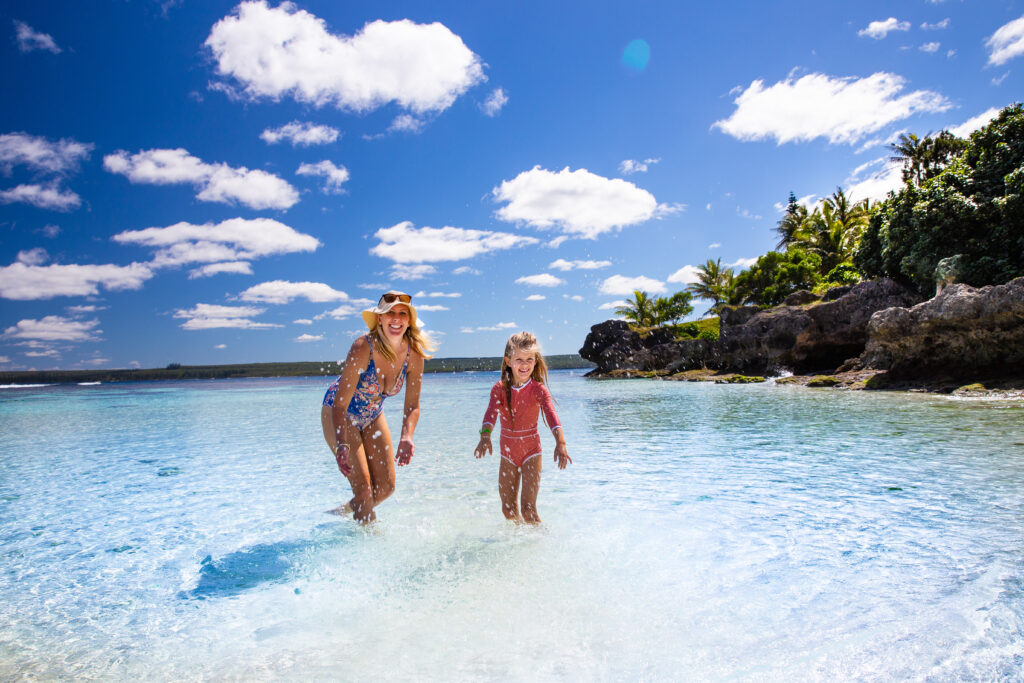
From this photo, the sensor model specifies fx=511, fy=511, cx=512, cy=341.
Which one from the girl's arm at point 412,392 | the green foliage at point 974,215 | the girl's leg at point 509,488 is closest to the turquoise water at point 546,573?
the girl's leg at point 509,488

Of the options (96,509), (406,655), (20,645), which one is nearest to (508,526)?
(406,655)

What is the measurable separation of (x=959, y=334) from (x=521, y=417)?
2055cm

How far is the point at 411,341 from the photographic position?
4.57m

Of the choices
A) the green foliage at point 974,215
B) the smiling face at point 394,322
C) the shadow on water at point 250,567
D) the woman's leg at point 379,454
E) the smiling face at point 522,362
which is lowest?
the shadow on water at point 250,567

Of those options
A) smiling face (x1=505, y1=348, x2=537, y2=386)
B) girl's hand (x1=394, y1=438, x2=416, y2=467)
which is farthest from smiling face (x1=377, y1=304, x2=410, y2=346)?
smiling face (x1=505, y1=348, x2=537, y2=386)

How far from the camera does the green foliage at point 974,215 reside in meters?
19.8

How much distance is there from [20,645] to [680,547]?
A: 14.6 ft

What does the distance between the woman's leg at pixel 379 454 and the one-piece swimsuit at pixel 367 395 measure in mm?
83

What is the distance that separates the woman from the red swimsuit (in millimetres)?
742

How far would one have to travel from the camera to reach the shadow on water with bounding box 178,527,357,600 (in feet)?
12.2

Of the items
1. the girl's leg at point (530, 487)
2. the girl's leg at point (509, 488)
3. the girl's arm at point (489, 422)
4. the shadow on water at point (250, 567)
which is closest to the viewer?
the shadow on water at point (250, 567)

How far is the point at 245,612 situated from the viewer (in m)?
3.32

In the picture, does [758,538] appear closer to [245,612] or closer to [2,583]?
[245,612]

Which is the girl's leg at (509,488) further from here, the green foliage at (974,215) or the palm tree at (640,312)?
the palm tree at (640,312)
